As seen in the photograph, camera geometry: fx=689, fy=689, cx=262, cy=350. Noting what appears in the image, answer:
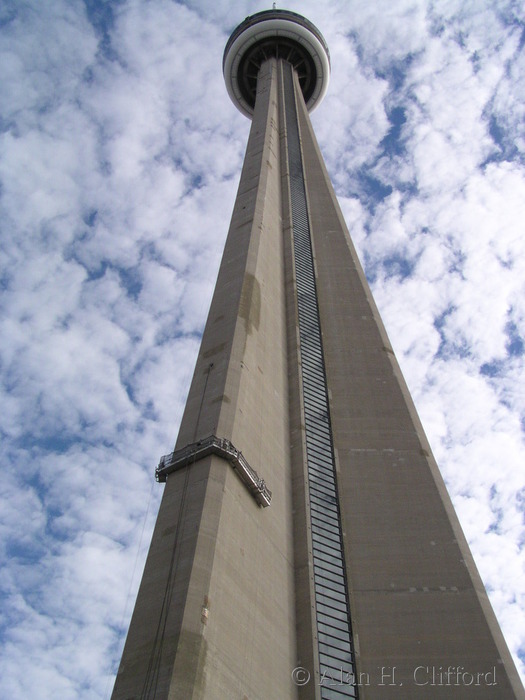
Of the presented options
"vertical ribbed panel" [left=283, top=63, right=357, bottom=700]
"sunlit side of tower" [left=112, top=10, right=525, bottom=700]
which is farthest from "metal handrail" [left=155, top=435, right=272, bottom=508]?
"vertical ribbed panel" [left=283, top=63, right=357, bottom=700]

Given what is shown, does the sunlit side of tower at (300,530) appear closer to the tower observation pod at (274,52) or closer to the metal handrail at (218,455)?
the metal handrail at (218,455)

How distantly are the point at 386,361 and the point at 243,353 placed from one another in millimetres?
6846

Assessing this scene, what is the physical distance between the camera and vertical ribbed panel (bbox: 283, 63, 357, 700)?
13491 millimetres

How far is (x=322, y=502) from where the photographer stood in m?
16.7

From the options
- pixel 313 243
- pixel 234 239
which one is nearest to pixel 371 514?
pixel 234 239

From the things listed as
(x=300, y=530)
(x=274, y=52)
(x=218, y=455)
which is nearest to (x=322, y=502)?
(x=300, y=530)

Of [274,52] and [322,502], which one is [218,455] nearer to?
[322,502]

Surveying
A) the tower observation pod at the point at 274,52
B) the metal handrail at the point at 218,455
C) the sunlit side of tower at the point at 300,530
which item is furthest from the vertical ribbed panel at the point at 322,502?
the tower observation pod at the point at 274,52

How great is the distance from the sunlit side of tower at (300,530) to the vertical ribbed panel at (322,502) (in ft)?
0.14

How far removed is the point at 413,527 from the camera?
53.2 ft

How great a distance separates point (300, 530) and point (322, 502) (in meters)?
1.51

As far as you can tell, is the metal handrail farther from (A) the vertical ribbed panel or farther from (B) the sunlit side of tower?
(A) the vertical ribbed panel

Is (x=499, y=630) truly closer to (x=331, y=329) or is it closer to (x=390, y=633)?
(x=390, y=633)

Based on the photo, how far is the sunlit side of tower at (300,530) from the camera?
1053cm
